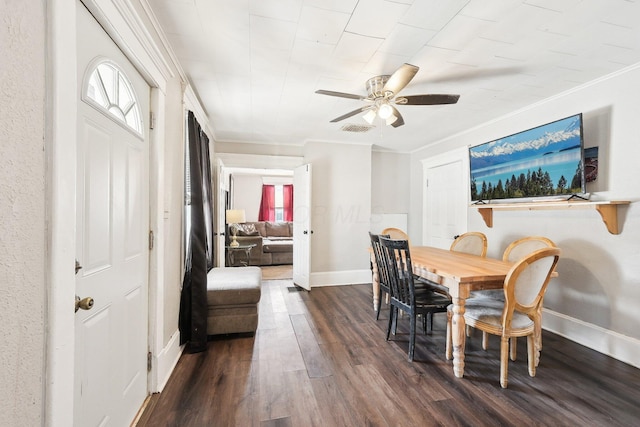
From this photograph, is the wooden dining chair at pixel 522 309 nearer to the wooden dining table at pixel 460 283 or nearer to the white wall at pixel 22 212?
the wooden dining table at pixel 460 283

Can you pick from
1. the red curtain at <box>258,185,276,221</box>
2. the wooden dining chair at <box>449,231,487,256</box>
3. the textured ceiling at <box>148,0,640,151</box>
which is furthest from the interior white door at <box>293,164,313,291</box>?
the red curtain at <box>258,185,276,221</box>

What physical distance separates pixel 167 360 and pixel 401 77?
265 cm

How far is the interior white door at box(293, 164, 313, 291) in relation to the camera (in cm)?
411

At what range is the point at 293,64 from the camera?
7.04 ft

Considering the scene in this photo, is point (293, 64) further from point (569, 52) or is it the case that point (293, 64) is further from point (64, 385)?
point (64, 385)

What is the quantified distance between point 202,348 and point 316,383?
1088 mm

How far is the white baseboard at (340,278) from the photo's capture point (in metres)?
4.39

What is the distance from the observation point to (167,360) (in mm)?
1935

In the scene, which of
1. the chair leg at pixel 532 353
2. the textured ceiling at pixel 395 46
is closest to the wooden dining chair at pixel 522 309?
the chair leg at pixel 532 353

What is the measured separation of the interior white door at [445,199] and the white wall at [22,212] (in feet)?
14.0

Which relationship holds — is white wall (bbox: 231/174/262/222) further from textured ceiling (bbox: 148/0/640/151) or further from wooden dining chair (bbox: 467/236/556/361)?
wooden dining chair (bbox: 467/236/556/361)

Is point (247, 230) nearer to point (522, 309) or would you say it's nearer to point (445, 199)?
point (445, 199)

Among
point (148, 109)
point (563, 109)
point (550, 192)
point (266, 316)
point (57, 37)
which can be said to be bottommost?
point (266, 316)

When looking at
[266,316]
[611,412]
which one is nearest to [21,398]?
[266,316]
